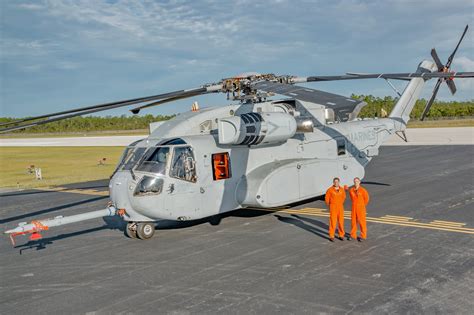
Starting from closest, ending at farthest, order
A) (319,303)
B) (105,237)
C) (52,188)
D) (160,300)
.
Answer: (319,303) < (160,300) < (105,237) < (52,188)

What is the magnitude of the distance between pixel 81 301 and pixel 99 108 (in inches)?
180

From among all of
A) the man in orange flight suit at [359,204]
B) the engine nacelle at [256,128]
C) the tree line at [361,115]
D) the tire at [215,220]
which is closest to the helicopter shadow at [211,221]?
the tire at [215,220]

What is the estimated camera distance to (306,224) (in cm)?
1247

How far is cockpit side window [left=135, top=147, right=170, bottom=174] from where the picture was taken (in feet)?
37.5

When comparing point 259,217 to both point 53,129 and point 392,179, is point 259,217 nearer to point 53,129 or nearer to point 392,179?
point 392,179

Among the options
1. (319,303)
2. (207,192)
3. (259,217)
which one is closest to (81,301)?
A: (319,303)

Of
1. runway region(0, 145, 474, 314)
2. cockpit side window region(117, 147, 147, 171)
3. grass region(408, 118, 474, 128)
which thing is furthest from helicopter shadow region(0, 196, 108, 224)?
grass region(408, 118, 474, 128)

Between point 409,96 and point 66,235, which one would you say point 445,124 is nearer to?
point 409,96

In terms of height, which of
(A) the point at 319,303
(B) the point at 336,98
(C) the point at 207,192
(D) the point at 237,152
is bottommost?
(A) the point at 319,303

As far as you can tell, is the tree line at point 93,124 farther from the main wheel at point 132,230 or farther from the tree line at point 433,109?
the main wheel at point 132,230

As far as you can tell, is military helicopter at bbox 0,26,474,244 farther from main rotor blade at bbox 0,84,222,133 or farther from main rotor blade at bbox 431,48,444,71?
main rotor blade at bbox 431,48,444,71

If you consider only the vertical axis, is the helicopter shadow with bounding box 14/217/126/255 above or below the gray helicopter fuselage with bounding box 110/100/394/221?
below

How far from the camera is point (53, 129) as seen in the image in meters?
145

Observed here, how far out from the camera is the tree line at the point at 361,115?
90625 millimetres
